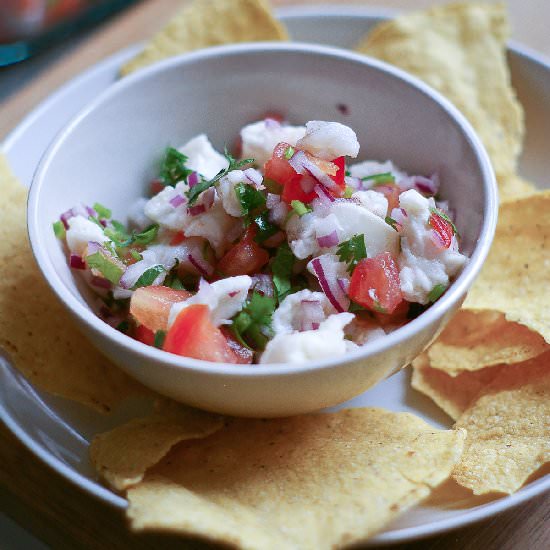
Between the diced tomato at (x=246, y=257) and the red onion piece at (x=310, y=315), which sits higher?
the diced tomato at (x=246, y=257)

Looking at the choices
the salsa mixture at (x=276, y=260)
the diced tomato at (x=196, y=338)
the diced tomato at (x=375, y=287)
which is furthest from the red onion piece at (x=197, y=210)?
the diced tomato at (x=375, y=287)

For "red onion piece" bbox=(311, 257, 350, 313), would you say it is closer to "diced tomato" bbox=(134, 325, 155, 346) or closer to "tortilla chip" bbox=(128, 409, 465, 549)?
"tortilla chip" bbox=(128, 409, 465, 549)

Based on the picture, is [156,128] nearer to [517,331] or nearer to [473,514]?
[517,331]

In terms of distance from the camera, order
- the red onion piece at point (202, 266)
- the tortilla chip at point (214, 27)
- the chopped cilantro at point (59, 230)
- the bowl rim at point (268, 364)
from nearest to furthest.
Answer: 1. the bowl rim at point (268, 364)
2. the red onion piece at point (202, 266)
3. the chopped cilantro at point (59, 230)
4. the tortilla chip at point (214, 27)

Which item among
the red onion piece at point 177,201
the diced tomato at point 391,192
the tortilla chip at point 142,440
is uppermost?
the red onion piece at point 177,201

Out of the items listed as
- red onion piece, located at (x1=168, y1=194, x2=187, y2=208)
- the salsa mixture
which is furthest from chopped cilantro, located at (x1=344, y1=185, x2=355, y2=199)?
red onion piece, located at (x1=168, y1=194, x2=187, y2=208)

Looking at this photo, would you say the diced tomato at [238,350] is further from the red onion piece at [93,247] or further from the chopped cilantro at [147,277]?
the red onion piece at [93,247]

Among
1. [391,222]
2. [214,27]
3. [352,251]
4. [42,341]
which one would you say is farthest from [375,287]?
[214,27]
